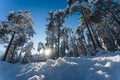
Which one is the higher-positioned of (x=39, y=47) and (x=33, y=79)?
(x=39, y=47)

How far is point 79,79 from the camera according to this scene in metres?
9.91

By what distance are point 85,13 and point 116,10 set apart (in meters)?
4.80

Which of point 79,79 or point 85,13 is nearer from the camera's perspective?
point 79,79

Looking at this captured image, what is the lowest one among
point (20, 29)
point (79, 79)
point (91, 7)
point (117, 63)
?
point (79, 79)

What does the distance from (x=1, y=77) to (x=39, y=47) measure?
198 feet

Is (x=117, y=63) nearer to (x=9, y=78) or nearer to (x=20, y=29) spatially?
(x=9, y=78)

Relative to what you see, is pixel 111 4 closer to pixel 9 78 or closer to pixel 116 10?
pixel 116 10

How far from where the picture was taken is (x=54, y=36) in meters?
43.5

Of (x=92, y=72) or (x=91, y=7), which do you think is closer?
(x=92, y=72)

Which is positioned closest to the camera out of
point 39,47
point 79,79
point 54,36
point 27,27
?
point 79,79

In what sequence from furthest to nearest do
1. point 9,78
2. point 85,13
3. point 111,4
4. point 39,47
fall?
point 39,47 → point 85,13 → point 111,4 → point 9,78

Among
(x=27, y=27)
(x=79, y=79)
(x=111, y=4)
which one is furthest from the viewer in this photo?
(x=27, y=27)

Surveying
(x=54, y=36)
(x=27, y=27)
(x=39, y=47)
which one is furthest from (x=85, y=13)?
(x=39, y=47)

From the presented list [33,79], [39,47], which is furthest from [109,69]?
[39,47]
